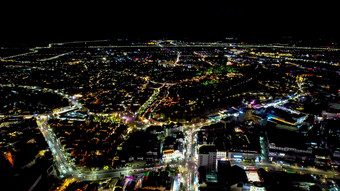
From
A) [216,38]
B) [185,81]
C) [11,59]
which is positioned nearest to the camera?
[185,81]

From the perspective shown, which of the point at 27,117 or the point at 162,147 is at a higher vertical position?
the point at 27,117

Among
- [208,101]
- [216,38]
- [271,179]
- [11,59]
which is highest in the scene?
[216,38]

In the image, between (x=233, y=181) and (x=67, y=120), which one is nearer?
(x=233, y=181)

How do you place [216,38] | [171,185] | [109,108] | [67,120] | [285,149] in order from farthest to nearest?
[216,38] → [109,108] → [67,120] → [285,149] → [171,185]

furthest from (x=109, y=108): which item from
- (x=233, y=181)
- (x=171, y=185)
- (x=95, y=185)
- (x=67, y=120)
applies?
(x=233, y=181)

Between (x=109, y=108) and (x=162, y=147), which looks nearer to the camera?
(x=162, y=147)

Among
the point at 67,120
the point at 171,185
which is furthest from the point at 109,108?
the point at 171,185

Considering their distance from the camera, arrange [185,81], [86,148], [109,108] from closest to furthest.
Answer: [86,148], [109,108], [185,81]

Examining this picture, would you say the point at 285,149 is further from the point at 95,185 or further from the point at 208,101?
the point at 95,185

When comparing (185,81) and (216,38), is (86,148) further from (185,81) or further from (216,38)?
(216,38)
